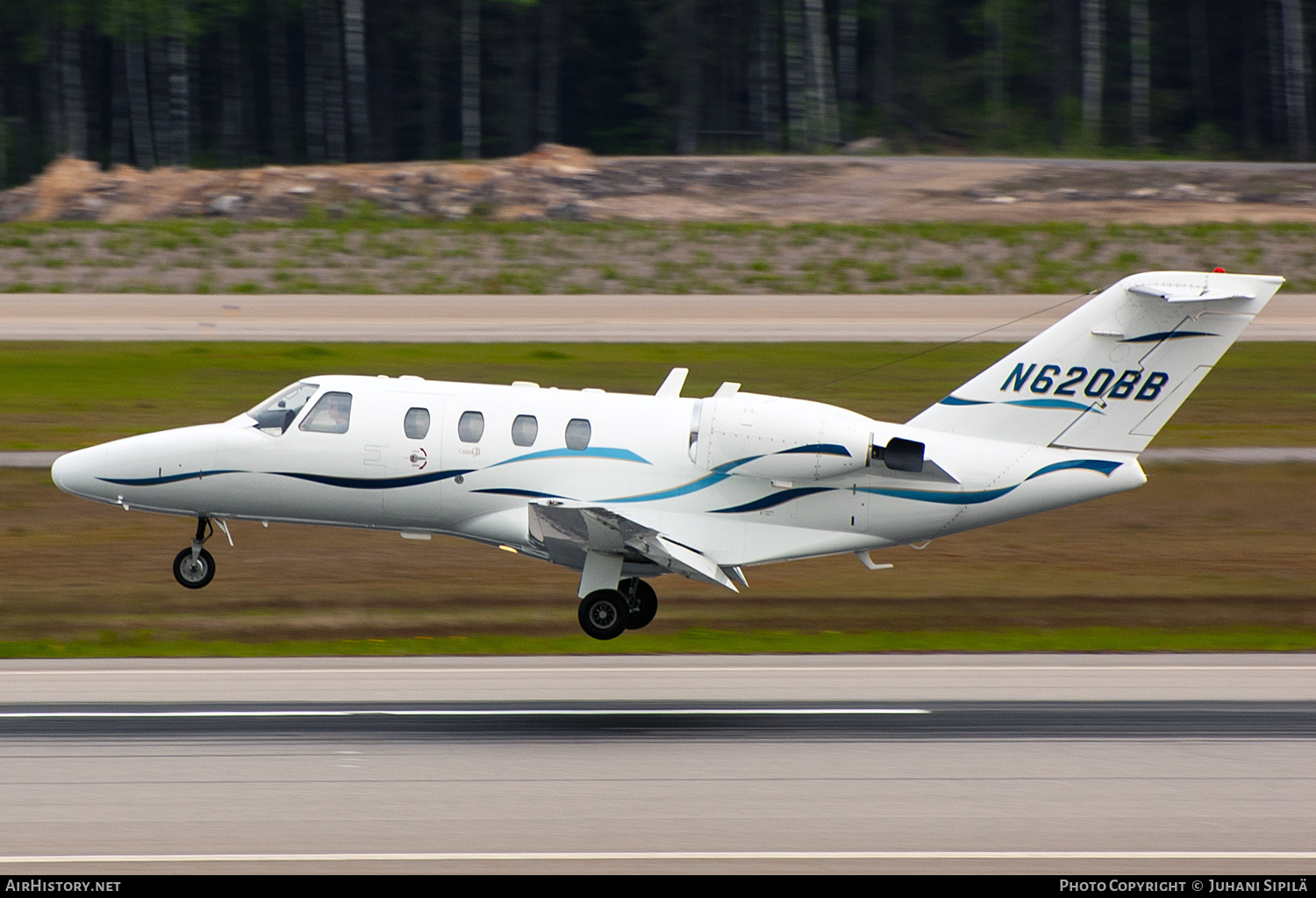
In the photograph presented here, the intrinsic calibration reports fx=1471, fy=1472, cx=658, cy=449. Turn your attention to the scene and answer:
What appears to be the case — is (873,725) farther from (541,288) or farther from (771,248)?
(771,248)

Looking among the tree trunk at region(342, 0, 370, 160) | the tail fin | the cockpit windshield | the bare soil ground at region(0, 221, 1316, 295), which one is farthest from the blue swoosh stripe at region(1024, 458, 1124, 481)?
the tree trunk at region(342, 0, 370, 160)

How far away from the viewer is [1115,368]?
17.8 metres

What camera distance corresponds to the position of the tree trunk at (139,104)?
7144 centimetres

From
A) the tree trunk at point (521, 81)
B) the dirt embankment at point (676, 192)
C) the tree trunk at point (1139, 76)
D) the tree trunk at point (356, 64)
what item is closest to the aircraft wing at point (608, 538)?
the dirt embankment at point (676, 192)

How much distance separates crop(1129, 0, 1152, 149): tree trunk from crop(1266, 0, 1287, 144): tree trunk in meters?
6.15

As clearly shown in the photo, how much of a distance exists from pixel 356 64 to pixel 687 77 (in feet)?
53.1

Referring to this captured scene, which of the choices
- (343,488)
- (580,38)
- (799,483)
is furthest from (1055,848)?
(580,38)

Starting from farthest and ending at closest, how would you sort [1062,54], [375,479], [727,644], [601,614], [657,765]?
[1062,54]
[727,644]
[375,479]
[601,614]
[657,765]

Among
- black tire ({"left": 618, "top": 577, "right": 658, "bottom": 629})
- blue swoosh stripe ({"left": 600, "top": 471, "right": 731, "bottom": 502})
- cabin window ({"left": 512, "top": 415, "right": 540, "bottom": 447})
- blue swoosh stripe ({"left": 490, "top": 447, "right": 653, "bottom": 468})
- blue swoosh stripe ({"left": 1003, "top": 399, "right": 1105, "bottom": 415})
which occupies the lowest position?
black tire ({"left": 618, "top": 577, "right": 658, "bottom": 629})

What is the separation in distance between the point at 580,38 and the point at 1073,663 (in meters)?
65.0

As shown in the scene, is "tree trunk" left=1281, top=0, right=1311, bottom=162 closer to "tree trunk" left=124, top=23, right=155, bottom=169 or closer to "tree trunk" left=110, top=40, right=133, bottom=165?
"tree trunk" left=124, top=23, right=155, bottom=169

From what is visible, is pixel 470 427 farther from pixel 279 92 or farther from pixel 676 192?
pixel 279 92

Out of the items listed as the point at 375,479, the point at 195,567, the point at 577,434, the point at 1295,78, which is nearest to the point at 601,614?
the point at 577,434

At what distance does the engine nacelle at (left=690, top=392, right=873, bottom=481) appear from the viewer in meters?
17.8
